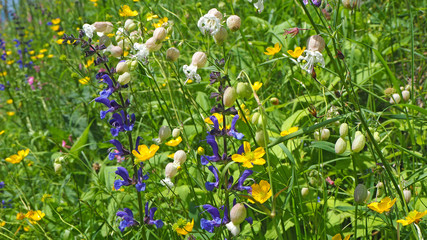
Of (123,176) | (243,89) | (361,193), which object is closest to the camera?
(243,89)

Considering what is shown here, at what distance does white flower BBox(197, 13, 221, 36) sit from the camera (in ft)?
3.70

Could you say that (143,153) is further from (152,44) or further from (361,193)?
(361,193)

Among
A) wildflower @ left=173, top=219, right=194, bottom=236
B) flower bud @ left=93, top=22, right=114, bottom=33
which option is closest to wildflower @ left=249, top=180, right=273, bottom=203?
wildflower @ left=173, top=219, right=194, bottom=236

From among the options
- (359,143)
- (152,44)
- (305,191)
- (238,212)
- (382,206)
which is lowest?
(305,191)

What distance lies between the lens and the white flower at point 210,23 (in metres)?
1.13

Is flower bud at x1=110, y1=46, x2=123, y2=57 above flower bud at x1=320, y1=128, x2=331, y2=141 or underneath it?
above

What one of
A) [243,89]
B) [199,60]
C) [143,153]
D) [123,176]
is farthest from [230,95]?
[123,176]

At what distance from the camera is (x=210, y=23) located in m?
1.16

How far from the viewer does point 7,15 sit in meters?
6.47

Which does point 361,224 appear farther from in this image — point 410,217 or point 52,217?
point 52,217

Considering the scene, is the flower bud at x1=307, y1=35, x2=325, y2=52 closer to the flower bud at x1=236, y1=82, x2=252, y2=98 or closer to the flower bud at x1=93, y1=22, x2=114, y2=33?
the flower bud at x1=236, y1=82, x2=252, y2=98

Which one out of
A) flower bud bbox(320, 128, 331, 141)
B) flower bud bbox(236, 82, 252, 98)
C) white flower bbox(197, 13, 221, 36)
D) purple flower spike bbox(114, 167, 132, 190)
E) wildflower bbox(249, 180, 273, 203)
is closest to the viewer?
flower bud bbox(236, 82, 252, 98)

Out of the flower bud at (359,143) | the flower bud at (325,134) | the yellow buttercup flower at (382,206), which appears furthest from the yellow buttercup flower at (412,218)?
the flower bud at (325,134)

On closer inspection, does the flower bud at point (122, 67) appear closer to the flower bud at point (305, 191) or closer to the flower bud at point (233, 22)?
the flower bud at point (233, 22)
